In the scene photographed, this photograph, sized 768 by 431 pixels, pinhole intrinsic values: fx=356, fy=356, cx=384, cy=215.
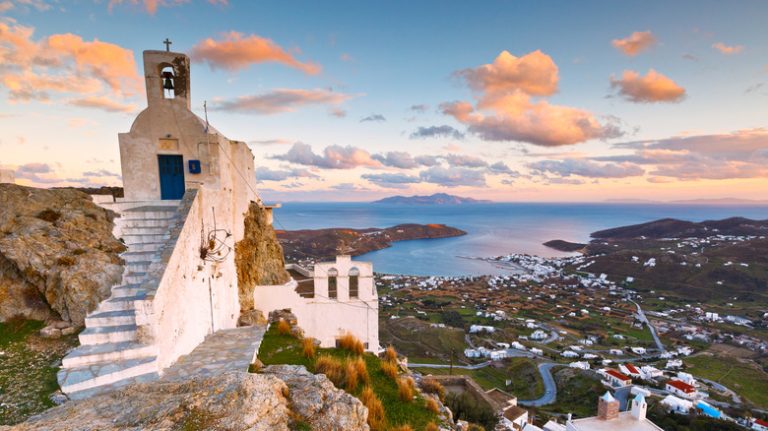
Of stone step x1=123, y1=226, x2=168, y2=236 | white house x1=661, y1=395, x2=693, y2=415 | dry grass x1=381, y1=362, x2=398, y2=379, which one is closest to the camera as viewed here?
dry grass x1=381, y1=362, x2=398, y2=379

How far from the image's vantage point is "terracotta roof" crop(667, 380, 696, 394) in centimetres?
3575

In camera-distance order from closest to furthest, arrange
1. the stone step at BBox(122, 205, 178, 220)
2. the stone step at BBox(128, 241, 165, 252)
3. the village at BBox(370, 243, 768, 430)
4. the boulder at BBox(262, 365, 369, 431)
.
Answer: the boulder at BBox(262, 365, 369, 431) < the stone step at BBox(128, 241, 165, 252) < the stone step at BBox(122, 205, 178, 220) < the village at BBox(370, 243, 768, 430)

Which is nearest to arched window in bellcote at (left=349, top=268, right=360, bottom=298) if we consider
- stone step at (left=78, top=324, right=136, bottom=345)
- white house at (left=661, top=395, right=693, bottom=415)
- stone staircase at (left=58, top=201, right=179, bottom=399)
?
stone staircase at (left=58, top=201, right=179, bottom=399)

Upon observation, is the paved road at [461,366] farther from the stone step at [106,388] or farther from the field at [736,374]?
the stone step at [106,388]

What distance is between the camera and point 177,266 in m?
7.06

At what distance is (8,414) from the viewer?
4.67 metres

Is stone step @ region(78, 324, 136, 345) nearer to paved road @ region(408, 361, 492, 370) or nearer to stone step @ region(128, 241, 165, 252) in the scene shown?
stone step @ region(128, 241, 165, 252)

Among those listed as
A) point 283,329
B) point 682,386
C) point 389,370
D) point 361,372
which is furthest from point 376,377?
point 682,386

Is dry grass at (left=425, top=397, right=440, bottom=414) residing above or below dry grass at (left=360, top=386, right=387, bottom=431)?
below

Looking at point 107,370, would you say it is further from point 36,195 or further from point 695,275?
point 695,275

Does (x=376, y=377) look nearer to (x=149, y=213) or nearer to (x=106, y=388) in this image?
(x=106, y=388)

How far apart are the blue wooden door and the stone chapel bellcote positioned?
157 cm

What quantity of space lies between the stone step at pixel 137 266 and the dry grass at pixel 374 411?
208 inches

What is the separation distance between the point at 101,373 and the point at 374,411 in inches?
162
